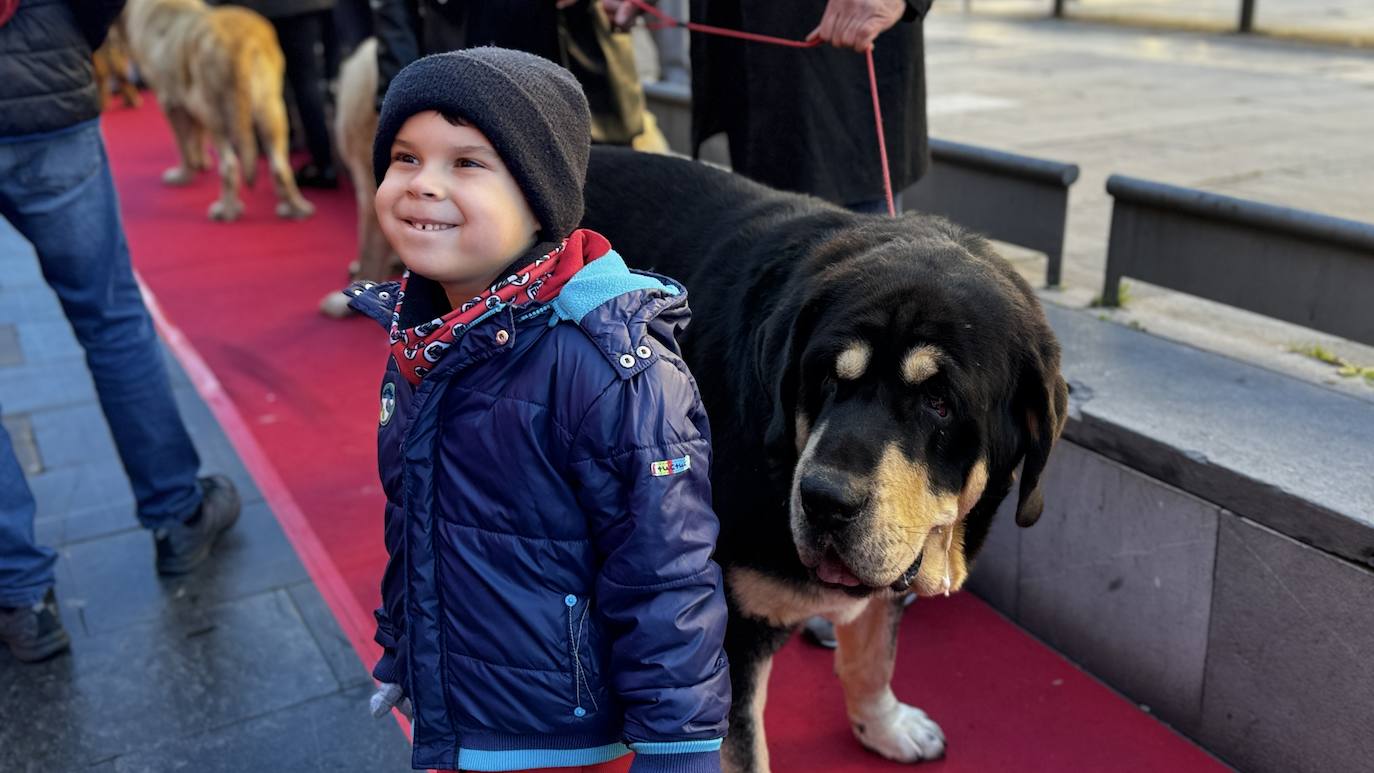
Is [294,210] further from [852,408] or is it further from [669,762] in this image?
[669,762]

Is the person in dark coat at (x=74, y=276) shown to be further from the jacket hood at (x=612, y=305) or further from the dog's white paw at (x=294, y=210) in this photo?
the dog's white paw at (x=294, y=210)

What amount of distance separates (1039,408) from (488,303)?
1.06 m

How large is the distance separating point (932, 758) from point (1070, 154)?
5093mm

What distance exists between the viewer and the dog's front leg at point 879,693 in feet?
9.95

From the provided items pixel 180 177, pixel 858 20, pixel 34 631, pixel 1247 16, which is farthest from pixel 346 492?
pixel 1247 16

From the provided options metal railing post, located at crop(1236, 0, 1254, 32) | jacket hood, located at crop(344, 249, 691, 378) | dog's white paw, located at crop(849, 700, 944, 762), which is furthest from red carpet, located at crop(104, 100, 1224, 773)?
metal railing post, located at crop(1236, 0, 1254, 32)

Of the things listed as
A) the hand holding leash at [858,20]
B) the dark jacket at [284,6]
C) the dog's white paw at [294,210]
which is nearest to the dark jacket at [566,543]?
the hand holding leash at [858,20]

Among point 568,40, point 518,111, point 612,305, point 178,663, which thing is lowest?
point 178,663

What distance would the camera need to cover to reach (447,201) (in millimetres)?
2006

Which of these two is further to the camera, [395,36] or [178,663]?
[395,36]

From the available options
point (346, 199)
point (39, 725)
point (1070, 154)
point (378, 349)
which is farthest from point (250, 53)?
point (39, 725)

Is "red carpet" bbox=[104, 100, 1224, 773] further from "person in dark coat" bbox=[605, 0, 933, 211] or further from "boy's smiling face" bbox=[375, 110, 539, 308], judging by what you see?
→ "boy's smiling face" bbox=[375, 110, 539, 308]

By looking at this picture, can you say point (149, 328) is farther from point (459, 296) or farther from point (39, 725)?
point (459, 296)

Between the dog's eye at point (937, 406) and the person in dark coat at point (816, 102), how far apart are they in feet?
4.72
